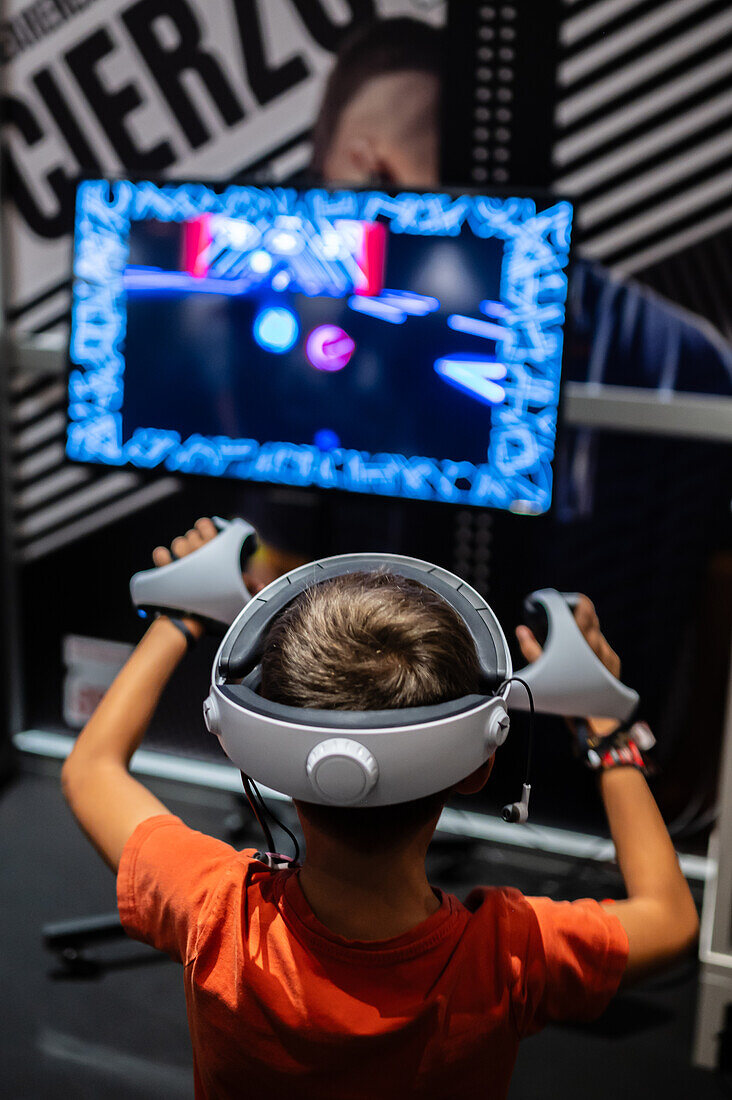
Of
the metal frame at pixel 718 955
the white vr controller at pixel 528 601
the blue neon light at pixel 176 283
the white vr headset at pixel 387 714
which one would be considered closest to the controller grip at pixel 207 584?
the white vr controller at pixel 528 601

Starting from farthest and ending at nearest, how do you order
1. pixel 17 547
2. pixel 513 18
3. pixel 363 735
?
pixel 17 547
pixel 513 18
pixel 363 735

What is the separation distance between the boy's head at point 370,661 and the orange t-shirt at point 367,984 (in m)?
0.09

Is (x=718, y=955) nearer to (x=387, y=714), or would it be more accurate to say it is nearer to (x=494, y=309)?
(x=494, y=309)

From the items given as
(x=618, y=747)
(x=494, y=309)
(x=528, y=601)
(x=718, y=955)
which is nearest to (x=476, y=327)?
(x=494, y=309)

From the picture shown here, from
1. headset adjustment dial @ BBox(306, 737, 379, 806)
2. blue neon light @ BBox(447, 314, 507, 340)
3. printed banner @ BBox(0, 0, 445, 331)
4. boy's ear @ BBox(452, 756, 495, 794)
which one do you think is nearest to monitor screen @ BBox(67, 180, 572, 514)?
blue neon light @ BBox(447, 314, 507, 340)

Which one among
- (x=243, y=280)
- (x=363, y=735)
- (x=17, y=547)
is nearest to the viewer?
(x=363, y=735)

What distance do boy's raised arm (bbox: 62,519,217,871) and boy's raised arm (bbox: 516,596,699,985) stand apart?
0.41 meters

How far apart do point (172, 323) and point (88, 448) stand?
10.5 inches

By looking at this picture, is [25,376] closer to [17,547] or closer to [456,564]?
[17,547]

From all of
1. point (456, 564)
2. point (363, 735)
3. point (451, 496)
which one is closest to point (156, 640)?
point (363, 735)

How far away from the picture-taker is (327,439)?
1.70 metres

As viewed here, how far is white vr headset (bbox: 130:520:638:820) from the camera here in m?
0.67

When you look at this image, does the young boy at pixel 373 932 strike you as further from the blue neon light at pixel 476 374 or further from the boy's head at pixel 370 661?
the blue neon light at pixel 476 374

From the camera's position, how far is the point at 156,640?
3.28 ft
